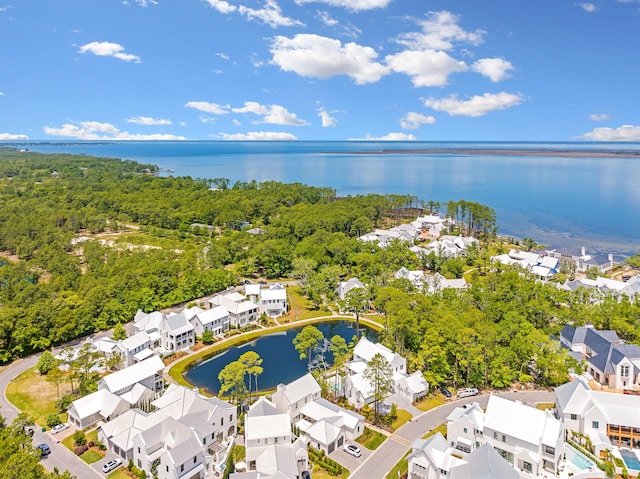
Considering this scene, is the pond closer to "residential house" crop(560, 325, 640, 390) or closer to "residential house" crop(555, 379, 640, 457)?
"residential house" crop(560, 325, 640, 390)

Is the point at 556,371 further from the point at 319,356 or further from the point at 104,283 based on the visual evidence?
the point at 104,283

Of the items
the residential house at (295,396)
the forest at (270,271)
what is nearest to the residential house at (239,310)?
the forest at (270,271)

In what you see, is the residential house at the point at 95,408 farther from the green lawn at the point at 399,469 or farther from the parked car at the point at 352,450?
the green lawn at the point at 399,469

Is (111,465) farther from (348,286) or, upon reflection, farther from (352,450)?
(348,286)

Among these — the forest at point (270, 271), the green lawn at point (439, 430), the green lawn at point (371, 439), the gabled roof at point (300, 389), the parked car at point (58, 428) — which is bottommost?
the parked car at point (58, 428)

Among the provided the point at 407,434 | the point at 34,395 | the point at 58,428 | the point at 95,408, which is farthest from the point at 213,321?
the point at 407,434

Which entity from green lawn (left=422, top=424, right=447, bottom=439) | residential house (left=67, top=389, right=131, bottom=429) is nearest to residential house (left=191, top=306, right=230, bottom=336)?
residential house (left=67, top=389, right=131, bottom=429)
